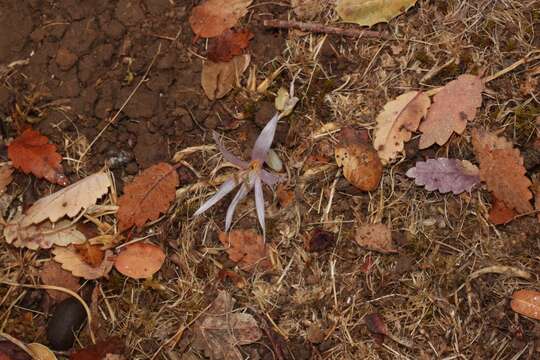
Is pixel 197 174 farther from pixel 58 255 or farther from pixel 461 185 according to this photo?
pixel 461 185

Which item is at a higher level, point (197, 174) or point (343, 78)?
point (343, 78)

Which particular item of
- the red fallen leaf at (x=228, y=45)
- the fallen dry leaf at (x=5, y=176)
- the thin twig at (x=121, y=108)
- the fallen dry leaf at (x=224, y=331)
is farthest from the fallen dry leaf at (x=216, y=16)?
the fallen dry leaf at (x=224, y=331)

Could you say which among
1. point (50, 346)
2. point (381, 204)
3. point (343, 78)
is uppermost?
point (343, 78)

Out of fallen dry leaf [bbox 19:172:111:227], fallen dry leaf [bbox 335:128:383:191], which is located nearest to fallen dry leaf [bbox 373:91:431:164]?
fallen dry leaf [bbox 335:128:383:191]

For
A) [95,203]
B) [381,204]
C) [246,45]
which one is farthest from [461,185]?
[95,203]

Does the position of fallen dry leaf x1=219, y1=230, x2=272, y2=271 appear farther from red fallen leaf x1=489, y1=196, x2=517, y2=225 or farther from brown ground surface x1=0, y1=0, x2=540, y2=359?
red fallen leaf x1=489, y1=196, x2=517, y2=225

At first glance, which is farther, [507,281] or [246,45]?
[246,45]
